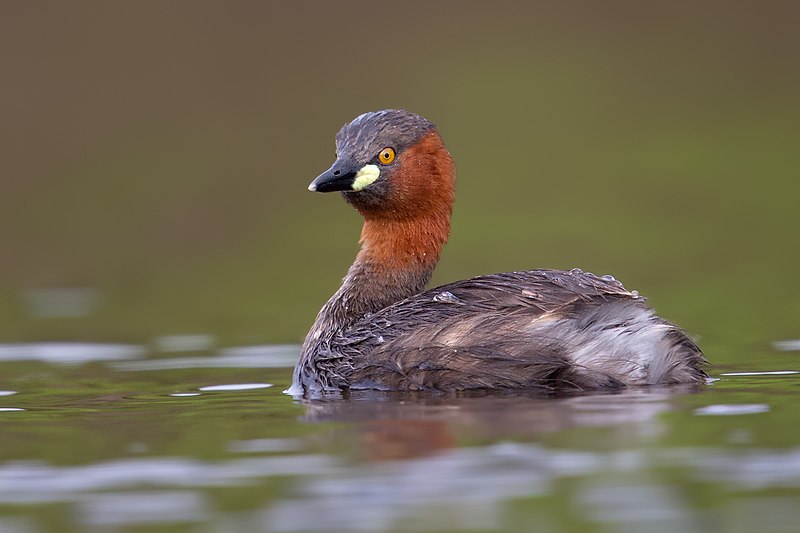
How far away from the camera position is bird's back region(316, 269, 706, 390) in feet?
30.1

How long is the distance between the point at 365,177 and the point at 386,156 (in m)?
0.22

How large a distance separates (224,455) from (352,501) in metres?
1.18

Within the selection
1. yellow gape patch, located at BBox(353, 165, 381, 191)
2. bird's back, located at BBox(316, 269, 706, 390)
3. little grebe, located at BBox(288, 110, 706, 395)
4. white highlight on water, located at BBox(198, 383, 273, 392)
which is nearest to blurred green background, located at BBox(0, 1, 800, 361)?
bird's back, located at BBox(316, 269, 706, 390)

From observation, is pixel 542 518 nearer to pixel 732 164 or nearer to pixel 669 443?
pixel 669 443

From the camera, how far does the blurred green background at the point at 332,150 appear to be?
15008mm

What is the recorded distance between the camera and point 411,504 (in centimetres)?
651

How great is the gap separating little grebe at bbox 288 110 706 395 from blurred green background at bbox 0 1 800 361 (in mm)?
1835

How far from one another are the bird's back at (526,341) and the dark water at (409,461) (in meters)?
0.21

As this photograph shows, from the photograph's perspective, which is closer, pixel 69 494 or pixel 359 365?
pixel 69 494

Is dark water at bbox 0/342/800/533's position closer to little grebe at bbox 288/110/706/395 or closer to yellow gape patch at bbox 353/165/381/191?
little grebe at bbox 288/110/706/395

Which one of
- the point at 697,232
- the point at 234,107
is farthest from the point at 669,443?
the point at 234,107

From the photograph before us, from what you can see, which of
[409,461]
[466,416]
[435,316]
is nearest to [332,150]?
[435,316]

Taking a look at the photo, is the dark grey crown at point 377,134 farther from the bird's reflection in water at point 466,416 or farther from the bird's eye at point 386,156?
the bird's reflection in water at point 466,416

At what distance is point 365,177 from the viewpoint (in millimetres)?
10555
